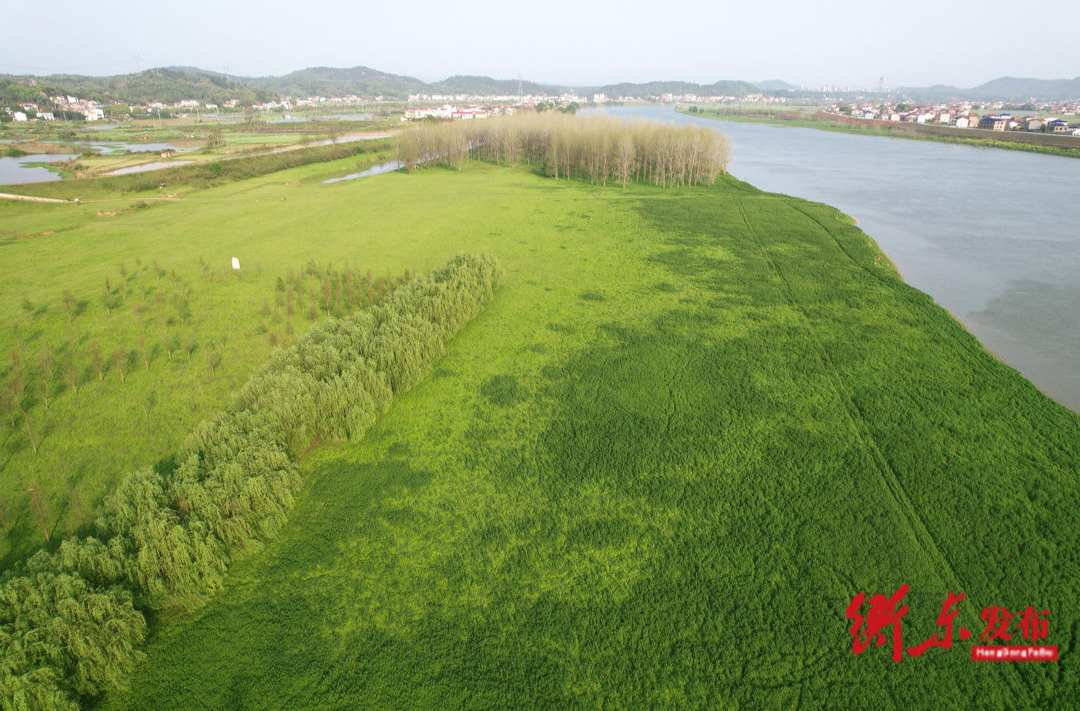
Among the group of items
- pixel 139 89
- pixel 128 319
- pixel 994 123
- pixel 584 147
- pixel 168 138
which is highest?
pixel 139 89

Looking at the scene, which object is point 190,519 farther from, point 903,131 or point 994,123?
point 994,123

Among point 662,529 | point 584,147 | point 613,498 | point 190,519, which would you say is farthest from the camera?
point 584,147

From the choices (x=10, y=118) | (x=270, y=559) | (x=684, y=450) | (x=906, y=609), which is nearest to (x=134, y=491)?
(x=270, y=559)

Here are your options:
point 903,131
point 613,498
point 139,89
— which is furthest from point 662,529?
point 139,89

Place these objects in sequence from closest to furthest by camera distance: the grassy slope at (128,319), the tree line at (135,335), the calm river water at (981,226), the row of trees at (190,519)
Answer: the row of trees at (190,519)
the grassy slope at (128,319)
the tree line at (135,335)
the calm river water at (981,226)

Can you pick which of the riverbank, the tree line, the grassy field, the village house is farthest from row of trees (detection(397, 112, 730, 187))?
the village house

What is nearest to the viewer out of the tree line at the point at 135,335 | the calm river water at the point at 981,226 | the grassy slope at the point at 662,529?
the grassy slope at the point at 662,529

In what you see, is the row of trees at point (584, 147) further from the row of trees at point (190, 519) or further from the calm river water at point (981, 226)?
the row of trees at point (190, 519)

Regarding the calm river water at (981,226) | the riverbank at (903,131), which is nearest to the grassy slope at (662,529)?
the calm river water at (981,226)
